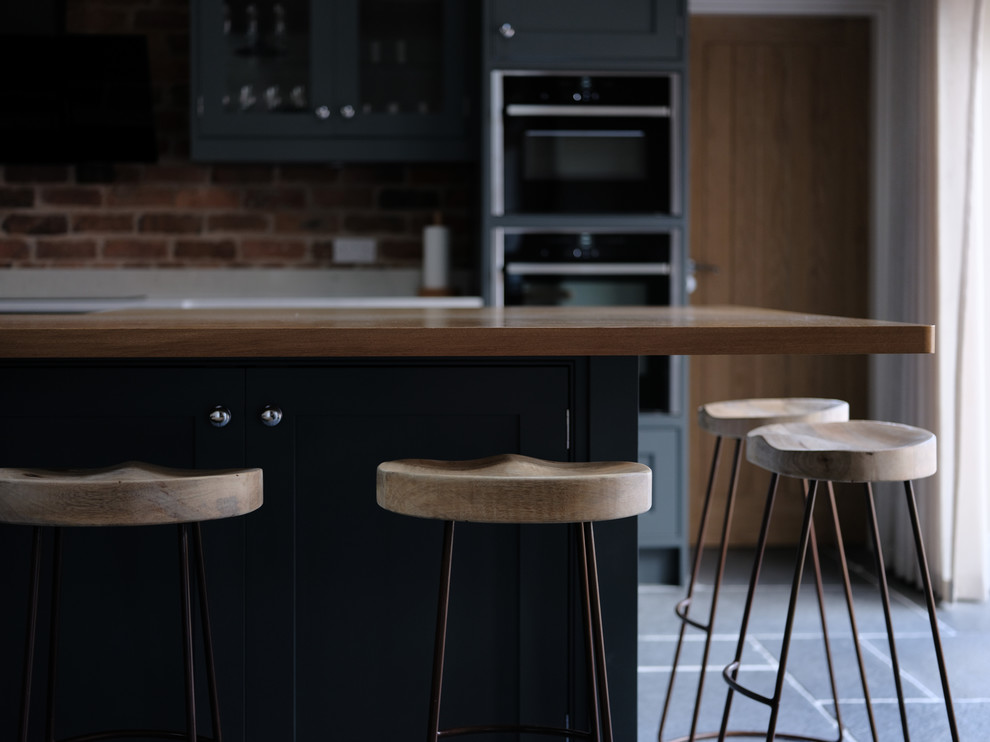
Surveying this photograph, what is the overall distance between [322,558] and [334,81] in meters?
2.45

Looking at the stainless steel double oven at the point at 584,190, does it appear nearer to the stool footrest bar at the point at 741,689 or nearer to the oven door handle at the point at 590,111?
the oven door handle at the point at 590,111

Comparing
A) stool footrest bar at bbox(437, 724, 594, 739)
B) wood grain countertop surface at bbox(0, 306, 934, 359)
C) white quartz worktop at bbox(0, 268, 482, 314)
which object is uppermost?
white quartz worktop at bbox(0, 268, 482, 314)

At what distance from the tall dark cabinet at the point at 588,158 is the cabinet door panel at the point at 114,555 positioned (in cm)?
194

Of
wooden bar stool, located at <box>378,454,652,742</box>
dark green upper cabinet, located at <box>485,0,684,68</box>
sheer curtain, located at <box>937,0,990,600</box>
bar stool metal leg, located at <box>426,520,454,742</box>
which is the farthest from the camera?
dark green upper cabinet, located at <box>485,0,684,68</box>

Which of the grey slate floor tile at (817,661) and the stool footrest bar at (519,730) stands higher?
the stool footrest bar at (519,730)

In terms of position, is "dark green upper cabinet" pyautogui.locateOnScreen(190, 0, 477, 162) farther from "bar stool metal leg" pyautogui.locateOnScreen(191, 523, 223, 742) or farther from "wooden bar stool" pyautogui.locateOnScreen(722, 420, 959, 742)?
"bar stool metal leg" pyautogui.locateOnScreen(191, 523, 223, 742)

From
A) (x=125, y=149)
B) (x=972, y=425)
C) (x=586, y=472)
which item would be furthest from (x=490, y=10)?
(x=586, y=472)

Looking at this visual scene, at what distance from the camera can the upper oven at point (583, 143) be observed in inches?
144

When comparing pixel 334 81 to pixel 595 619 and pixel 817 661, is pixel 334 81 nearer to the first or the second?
pixel 817 661

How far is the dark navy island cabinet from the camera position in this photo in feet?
6.08

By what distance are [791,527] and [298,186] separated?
249 cm

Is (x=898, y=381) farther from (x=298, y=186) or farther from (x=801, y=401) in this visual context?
(x=298, y=186)

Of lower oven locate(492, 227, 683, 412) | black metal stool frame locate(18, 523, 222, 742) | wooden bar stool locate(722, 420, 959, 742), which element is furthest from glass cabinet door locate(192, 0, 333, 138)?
wooden bar stool locate(722, 420, 959, 742)

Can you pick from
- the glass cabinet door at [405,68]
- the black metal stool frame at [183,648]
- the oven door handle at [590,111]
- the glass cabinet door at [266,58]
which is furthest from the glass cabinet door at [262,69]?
the black metal stool frame at [183,648]
